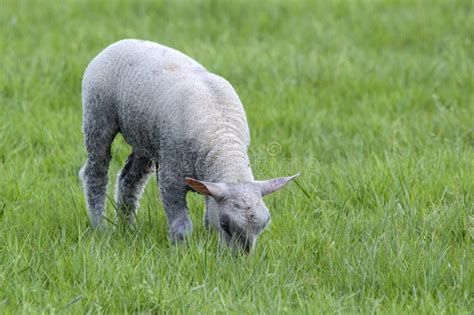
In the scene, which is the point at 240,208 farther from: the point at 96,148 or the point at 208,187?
the point at 96,148

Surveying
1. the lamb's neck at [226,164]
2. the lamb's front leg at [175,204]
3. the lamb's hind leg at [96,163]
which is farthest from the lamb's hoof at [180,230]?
the lamb's hind leg at [96,163]

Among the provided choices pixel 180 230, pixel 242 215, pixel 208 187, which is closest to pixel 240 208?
pixel 242 215

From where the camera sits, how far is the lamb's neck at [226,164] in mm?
4660

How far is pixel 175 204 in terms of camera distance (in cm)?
491

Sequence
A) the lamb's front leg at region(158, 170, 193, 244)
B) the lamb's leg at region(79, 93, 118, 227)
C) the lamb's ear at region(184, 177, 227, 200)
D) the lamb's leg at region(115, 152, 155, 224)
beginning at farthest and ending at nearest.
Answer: the lamb's leg at region(115, 152, 155, 224), the lamb's leg at region(79, 93, 118, 227), the lamb's front leg at region(158, 170, 193, 244), the lamb's ear at region(184, 177, 227, 200)

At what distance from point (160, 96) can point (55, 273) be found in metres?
1.08

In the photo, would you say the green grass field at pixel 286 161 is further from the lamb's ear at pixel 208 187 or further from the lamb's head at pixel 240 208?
the lamb's ear at pixel 208 187

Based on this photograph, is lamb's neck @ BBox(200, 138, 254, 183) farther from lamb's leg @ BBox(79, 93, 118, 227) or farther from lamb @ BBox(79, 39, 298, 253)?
lamb's leg @ BBox(79, 93, 118, 227)

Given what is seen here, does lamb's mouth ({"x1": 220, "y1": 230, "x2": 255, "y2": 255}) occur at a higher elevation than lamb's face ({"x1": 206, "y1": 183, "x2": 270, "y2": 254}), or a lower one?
lower

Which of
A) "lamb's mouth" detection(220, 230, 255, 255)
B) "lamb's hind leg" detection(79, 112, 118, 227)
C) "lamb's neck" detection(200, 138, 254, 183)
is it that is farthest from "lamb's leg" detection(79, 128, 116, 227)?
"lamb's mouth" detection(220, 230, 255, 255)

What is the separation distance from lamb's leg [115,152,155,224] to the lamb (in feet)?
0.42

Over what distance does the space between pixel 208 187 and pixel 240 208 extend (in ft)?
0.59

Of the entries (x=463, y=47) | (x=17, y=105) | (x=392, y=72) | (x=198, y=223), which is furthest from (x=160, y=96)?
(x=463, y=47)

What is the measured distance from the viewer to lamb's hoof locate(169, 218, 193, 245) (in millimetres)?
4879
